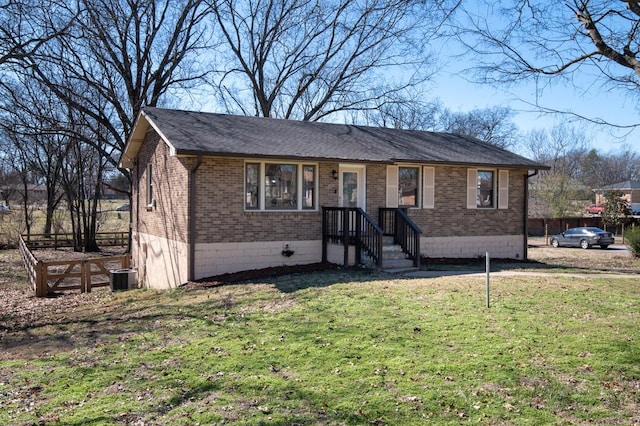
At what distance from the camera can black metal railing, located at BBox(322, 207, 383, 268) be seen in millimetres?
13977

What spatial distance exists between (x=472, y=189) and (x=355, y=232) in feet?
17.2

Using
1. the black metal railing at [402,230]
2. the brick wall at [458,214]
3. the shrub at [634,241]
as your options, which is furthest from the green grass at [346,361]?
the shrub at [634,241]

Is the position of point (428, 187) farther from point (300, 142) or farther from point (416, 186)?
point (300, 142)

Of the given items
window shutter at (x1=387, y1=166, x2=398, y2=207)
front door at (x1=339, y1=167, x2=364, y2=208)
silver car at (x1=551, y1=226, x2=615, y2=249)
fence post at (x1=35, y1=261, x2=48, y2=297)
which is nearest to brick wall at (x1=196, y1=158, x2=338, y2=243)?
front door at (x1=339, y1=167, x2=364, y2=208)

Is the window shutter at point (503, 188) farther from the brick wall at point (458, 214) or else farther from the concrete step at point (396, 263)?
the concrete step at point (396, 263)

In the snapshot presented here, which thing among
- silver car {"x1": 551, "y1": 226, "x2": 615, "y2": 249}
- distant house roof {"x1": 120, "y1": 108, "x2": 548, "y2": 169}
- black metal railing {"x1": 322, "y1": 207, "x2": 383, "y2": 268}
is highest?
distant house roof {"x1": 120, "y1": 108, "x2": 548, "y2": 169}

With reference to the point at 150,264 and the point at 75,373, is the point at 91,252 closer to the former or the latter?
the point at 150,264

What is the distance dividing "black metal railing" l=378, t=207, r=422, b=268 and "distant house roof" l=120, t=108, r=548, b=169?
5.24 feet

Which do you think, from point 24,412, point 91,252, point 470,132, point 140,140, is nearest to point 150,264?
point 140,140

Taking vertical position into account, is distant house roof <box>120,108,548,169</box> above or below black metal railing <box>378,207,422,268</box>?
above

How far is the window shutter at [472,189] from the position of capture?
17375 millimetres

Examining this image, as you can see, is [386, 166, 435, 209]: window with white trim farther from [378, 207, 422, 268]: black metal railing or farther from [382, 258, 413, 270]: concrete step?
[382, 258, 413, 270]: concrete step

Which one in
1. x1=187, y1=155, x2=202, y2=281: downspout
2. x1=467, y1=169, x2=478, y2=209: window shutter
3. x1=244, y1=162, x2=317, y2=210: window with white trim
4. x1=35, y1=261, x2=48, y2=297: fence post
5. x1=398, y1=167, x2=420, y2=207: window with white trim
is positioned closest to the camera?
x1=187, y1=155, x2=202, y2=281: downspout

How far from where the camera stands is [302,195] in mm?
14922
